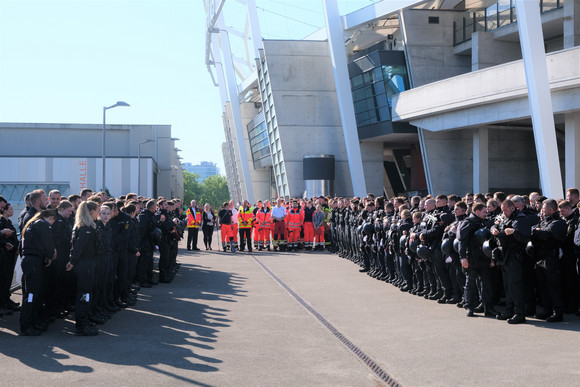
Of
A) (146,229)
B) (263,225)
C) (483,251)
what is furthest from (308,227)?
(483,251)

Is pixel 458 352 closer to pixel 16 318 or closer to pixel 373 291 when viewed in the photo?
pixel 373 291

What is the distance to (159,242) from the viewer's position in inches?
565

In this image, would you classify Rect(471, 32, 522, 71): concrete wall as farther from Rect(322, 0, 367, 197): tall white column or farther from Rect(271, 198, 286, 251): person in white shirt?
Rect(271, 198, 286, 251): person in white shirt

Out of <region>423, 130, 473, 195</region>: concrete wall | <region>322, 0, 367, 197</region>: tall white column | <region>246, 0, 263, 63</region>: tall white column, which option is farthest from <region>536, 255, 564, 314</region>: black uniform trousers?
<region>246, 0, 263, 63</region>: tall white column

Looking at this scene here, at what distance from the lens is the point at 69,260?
917cm

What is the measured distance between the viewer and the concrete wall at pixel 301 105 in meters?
44.2

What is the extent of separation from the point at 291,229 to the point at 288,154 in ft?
66.9

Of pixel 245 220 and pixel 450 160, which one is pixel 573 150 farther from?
pixel 245 220

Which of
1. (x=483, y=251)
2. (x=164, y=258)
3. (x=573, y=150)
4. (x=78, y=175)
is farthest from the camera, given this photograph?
(x=78, y=175)

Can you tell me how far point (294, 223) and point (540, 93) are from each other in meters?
9.92

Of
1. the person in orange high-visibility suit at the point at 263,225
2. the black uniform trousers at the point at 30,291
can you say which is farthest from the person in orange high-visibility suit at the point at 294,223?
the black uniform trousers at the point at 30,291

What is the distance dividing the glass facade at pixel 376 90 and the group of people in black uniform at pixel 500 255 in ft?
85.3

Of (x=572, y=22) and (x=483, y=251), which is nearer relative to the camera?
(x=483, y=251)

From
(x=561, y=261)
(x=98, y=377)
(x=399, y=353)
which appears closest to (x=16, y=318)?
(x=98, y=377)
